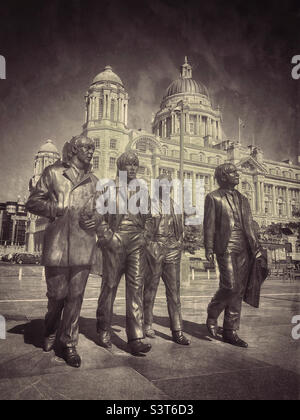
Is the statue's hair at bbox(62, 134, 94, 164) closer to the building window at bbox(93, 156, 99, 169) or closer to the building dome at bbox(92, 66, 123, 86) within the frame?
the building dome at bbox(92, 66, 123, 86)

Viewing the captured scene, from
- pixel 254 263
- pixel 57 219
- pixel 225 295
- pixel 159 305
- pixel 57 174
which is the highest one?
pixel 57 174

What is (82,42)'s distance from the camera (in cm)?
506

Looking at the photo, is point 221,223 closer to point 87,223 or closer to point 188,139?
point 87,223

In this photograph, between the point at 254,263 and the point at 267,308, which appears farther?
the point at 267,308

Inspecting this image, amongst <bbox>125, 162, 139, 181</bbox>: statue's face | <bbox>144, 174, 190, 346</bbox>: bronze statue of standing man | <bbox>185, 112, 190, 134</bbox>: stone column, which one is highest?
<bbox>185, 112, 190, 134</bbox>: stone column

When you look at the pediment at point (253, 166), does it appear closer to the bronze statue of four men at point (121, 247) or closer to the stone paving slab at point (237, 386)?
the bronze statue of four men at point (121, 247)

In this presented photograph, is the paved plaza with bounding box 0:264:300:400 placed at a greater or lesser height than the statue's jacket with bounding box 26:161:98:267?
lesser

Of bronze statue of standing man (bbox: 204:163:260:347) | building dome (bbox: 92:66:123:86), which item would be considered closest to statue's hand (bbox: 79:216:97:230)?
bronze statue of standing man (bbox: 204:163:260:347)

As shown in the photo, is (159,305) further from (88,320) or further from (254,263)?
(254,263)

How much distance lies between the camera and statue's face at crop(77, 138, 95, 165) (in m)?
3.43

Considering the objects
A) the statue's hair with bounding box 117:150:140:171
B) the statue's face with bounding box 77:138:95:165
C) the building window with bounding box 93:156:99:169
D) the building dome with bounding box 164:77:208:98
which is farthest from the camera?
the building dome with bounding box 164:77:208:98

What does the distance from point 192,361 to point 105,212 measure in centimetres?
183

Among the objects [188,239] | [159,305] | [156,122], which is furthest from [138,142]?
[159,305]

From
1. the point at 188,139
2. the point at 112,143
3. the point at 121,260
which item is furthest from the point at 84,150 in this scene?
the point at 188,139
